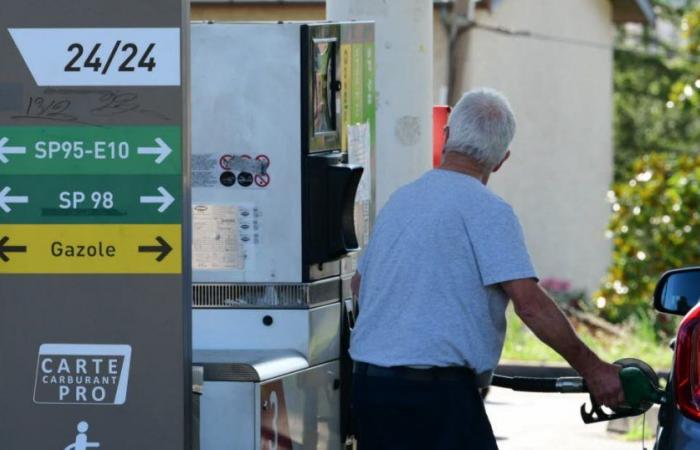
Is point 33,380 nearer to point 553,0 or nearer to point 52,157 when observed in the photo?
point 52,157

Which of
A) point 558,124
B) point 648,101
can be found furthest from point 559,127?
point 648,101

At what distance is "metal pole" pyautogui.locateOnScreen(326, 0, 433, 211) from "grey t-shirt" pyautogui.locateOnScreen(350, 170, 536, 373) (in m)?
2.31

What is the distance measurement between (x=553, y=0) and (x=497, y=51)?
211cm

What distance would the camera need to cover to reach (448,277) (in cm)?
460

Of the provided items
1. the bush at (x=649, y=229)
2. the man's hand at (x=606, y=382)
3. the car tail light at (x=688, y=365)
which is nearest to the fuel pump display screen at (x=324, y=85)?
the man's hand at (x=606, y=382)

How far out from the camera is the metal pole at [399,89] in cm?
698

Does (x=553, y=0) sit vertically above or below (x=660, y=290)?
above

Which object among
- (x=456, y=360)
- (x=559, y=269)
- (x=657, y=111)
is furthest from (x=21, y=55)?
(x=657, y=111)

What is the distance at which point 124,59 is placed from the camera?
4.53 meters

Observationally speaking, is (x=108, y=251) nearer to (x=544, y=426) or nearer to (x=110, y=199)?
(x=110, y=199)

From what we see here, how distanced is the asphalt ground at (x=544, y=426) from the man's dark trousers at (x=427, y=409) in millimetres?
4905

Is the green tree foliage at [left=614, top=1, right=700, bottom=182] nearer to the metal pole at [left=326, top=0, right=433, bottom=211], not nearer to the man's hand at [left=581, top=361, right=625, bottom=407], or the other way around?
the metal pole at [left=326, top=0, right=433, bottom=211]

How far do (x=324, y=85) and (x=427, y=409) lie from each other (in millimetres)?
1408

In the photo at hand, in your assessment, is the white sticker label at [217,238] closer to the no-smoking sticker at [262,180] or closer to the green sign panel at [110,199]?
the no-smoking sticker at [262,180]
